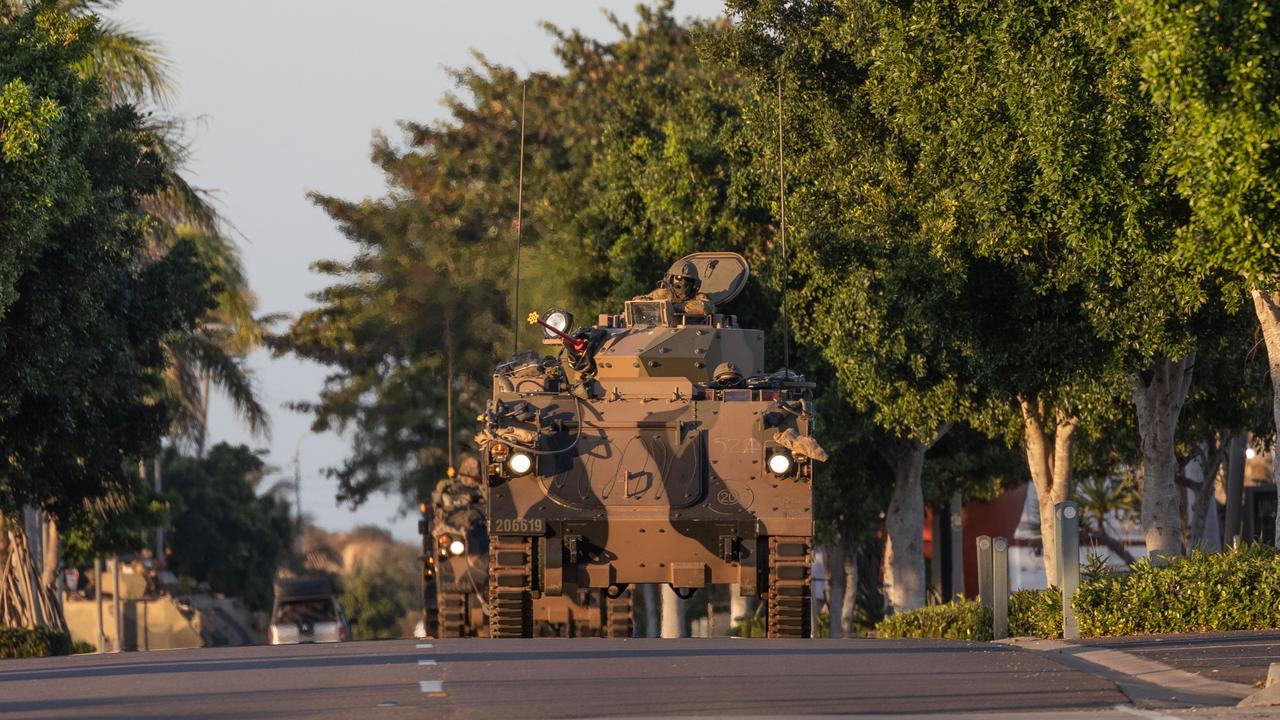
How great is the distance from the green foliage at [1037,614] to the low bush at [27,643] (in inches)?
584

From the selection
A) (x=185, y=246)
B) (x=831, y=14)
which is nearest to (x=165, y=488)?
(x=185, y=246)

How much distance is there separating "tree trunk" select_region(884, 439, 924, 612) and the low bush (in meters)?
13.1

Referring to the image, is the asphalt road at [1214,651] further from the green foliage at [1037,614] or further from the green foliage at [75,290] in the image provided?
the green foliage at [75,290]

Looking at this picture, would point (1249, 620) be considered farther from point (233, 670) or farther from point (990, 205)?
point (233, 670)

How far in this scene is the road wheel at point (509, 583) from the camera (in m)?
19.8

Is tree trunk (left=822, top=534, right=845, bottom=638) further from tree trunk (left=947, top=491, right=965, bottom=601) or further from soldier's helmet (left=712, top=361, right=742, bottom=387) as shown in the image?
soldier's helmet (left=712, top=361, right=742, bottom=387)

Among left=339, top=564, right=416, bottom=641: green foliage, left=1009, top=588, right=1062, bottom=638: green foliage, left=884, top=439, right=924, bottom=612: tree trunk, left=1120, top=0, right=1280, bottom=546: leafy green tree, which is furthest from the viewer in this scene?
left=339, top=564, right=416, bottom=641: green foliage

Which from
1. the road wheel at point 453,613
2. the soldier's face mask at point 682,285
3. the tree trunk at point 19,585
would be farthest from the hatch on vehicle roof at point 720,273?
the tree trunk at point 19,585

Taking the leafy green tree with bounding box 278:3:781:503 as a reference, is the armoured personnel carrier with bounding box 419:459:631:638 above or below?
below

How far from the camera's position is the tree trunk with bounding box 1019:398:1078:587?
28188mm

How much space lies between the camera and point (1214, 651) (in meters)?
15.0

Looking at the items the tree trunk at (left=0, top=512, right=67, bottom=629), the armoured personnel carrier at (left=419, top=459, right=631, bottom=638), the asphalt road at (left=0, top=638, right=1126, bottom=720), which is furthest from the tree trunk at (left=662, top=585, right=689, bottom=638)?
the asphalt road at (left=0, top=638, right=1126, bottom=720)

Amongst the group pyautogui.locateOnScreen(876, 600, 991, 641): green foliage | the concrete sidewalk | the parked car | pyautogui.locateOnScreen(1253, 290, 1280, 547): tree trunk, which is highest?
pyautogui.locateOnScreen(1253, 290, 1280, 547): tree trunk

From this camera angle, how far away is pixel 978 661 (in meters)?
14.4
